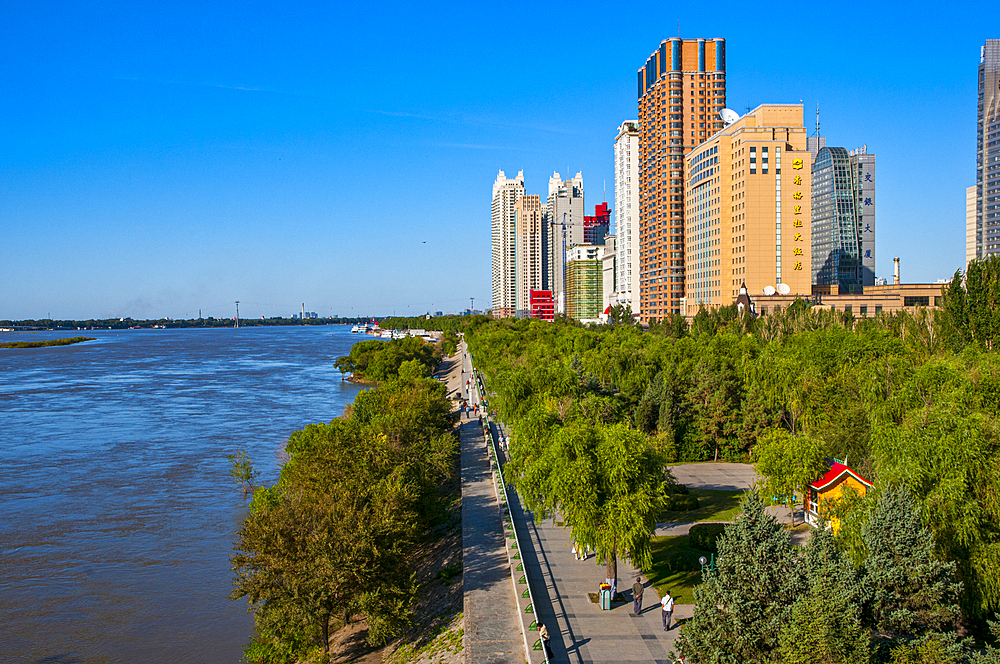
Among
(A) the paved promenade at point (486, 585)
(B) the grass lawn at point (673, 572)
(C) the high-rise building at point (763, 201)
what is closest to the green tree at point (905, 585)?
(B) the grass lawn at point (673, 572)

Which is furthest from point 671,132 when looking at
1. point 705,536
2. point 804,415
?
point 705,536

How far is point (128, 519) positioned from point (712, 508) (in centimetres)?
3490

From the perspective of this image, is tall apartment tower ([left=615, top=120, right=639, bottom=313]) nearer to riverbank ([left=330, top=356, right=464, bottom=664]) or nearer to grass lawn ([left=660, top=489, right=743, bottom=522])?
grass lawn ([left=660, top=489, right=743, bottom=522])

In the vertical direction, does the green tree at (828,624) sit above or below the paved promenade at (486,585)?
above

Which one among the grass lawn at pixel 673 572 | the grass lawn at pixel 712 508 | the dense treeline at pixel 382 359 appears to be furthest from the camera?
the dense treeline at pixel 382 359

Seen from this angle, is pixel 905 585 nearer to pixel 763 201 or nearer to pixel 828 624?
pixel 828 624

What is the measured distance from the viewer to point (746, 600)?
18.2 meters

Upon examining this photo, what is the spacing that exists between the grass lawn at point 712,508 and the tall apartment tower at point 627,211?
137114mm

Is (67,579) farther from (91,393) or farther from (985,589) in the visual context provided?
(91,393)

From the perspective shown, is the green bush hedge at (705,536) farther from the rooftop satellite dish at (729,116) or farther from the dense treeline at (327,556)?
the rooftop satellite dish at (729,116)

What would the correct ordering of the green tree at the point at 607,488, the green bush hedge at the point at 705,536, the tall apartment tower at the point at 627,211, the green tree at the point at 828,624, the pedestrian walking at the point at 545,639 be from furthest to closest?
1. the tall apartment tower at the point at 627,211
2. the green bush hedge at the point at 705,536
3. the green tree at the point at 607,488
4. the pedestrian walking at the point at 545,639
5. the green tree at the point at 828,624

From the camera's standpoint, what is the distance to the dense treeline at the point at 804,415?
72.5 feet

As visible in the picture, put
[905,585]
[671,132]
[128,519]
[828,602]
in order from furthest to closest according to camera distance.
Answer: [671,132] → [128,519] → [905,585] → [828,602]

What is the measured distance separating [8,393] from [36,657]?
322 ft
